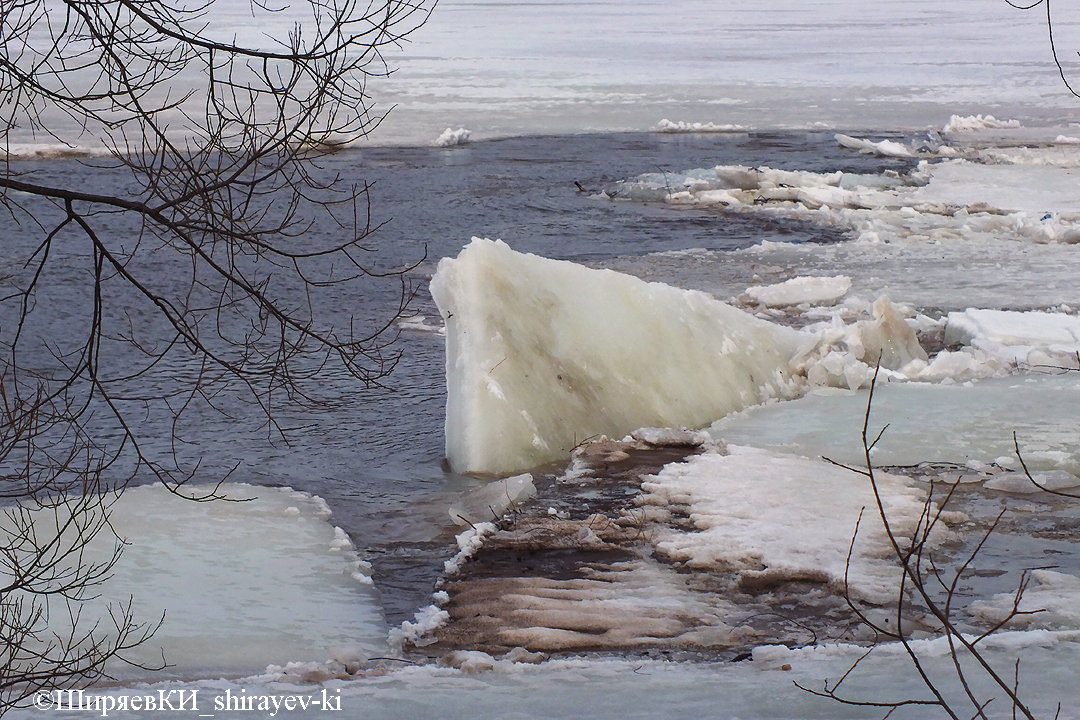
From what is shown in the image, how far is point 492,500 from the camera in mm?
5012

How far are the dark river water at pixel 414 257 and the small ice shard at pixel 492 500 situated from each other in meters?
0.08

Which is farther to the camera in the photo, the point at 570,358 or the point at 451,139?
the point at 451,139

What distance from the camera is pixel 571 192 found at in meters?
13.2

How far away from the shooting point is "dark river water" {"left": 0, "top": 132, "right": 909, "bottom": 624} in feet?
17.2

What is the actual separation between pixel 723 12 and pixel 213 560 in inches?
1757

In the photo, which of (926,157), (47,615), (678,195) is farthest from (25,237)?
(926,157)

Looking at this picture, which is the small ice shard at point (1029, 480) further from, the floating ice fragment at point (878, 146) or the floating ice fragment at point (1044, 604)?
the floating ice fragment at point (878, 146)

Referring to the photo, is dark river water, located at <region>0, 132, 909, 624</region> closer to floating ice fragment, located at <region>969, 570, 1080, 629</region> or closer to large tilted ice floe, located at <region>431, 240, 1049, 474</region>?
large tilted ice floe, located at <region>431, 240, 1049, 474</region>

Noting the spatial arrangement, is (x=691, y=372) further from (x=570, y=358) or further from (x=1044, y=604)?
(x=1044, y=604)

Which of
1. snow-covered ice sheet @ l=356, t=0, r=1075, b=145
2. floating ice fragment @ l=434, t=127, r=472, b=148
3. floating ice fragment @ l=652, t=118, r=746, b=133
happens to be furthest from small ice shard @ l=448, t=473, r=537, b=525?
floating ice fragment @ l=652, t=118, r=746, b=133

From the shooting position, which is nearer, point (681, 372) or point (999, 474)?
point (999, 474)

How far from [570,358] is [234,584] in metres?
2.20

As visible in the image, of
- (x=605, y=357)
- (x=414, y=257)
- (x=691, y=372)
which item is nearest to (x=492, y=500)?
(x=605, y=357)

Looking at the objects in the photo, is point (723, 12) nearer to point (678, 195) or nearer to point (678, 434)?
point (678, 195)
